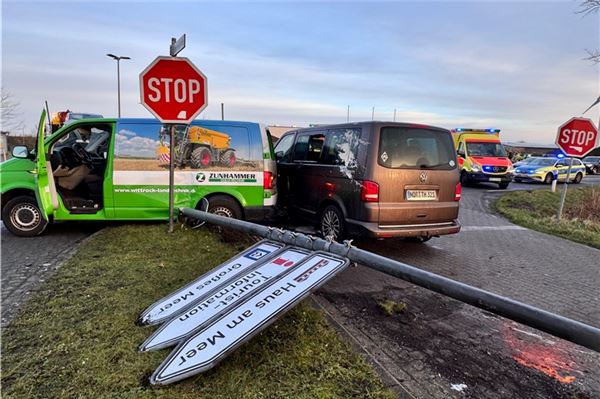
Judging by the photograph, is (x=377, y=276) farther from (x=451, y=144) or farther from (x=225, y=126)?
(x=225, y=126)

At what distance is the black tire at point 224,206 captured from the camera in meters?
6.70

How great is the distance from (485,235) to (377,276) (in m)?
4.30

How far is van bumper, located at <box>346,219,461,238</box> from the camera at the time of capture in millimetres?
5457

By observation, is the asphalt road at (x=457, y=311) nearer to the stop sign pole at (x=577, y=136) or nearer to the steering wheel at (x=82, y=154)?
the steering wheel at (x=82, y=154)

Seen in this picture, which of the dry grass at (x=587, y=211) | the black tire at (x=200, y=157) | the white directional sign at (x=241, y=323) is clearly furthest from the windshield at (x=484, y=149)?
the white directional sign at (x=241, y=323)

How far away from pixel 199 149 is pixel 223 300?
3.96 m

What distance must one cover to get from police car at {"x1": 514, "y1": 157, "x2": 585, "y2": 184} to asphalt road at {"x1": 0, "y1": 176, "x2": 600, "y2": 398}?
18327 millimetres

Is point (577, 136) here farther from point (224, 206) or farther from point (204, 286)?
point (204, 286)

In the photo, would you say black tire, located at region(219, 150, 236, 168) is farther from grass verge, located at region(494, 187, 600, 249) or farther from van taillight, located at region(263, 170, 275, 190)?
grass verge, located at region(494, 187, 600, 249)

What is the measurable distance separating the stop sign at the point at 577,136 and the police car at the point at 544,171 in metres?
15.6

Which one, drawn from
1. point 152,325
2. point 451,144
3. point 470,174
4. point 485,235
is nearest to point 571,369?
point 152,325

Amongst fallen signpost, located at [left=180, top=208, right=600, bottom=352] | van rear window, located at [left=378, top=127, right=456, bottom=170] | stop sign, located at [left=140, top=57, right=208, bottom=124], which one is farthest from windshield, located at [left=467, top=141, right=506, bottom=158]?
fallen signpost, located at [left=180, top=208, right=600, bottom=352]

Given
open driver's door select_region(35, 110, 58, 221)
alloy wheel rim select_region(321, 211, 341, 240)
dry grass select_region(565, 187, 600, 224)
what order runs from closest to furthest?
open driver's door select_region(35, 110, 58, 221) < alloy wheel rim select_region(321, 211, 341, 240) < dry grass select_region(565, 187, 600, 224)

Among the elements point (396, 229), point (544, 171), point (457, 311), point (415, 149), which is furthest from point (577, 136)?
point (544, 171)
